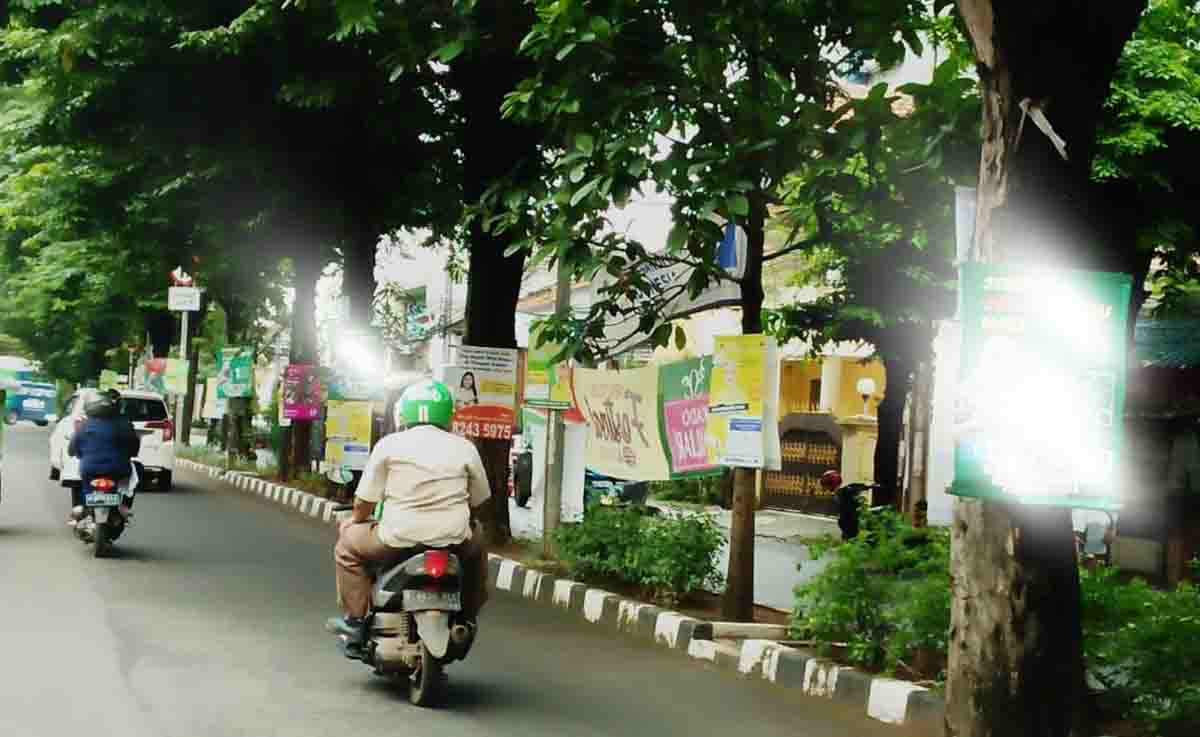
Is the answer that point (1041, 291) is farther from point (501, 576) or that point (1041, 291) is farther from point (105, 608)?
point (501, 576)

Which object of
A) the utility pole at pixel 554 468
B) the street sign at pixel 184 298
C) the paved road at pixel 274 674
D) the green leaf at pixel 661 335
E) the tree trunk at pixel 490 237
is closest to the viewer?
the paved road at pixel 274 674

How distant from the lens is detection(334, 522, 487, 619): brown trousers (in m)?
7.61

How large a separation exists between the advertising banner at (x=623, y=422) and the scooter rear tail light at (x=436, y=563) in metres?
4.43

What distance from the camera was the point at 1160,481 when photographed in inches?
671

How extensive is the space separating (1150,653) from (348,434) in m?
15.7

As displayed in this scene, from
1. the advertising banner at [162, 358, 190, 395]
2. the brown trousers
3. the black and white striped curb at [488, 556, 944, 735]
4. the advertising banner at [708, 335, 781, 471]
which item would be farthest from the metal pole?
the brown trousers

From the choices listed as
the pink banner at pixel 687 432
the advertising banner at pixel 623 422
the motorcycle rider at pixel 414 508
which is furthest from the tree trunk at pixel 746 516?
the motorcycle rider at pixel 414 508

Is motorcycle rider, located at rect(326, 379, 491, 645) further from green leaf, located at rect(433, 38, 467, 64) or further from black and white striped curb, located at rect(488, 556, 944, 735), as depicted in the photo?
green leaf, located at rect(433, 38, 467, 64)

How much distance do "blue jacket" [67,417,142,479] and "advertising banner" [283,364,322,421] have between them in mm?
12161

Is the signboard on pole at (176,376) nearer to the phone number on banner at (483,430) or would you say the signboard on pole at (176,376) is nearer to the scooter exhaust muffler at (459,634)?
the phone number on banner at (483,430)

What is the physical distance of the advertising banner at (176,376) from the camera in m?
38.2

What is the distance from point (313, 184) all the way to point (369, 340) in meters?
3.20

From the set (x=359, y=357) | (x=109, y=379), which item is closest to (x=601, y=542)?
(x=359, y=357)

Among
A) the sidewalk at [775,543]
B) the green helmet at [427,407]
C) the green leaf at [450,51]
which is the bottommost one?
the sidewalk at [775,543]
